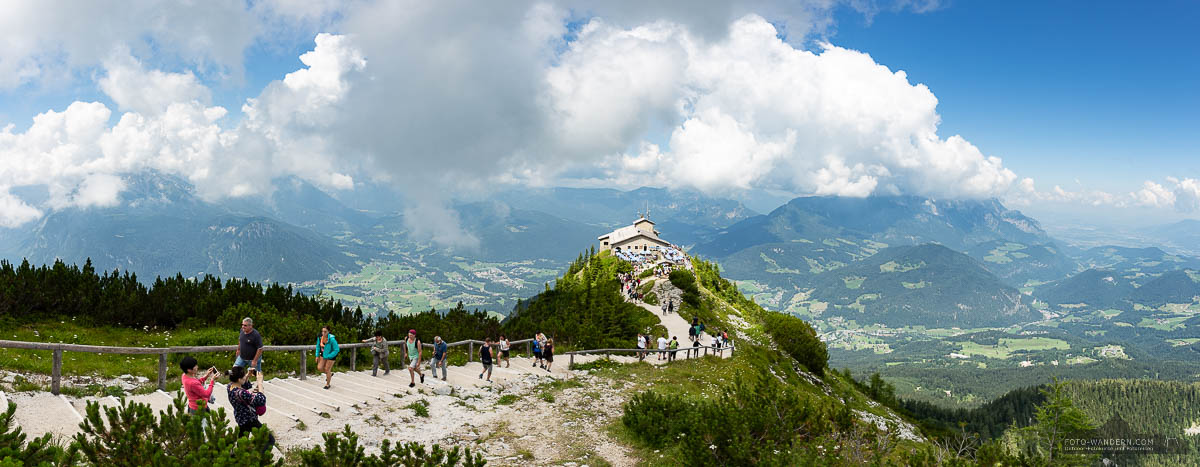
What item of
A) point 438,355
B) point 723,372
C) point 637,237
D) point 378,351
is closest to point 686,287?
point 723,372

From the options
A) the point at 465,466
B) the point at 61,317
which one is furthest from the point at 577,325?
the point at 465,466

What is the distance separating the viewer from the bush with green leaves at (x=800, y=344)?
47000mm

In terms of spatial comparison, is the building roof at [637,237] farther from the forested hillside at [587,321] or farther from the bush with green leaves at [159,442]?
the bush with green leaves at [159,442]

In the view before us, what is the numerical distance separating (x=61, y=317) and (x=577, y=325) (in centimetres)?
2391

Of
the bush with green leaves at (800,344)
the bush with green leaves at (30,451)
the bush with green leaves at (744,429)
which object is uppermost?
the bush with green leaves at (30,451)

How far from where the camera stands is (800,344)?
47.6m

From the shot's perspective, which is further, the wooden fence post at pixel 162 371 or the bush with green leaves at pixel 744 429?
the wooden fence post at pixel 162 371

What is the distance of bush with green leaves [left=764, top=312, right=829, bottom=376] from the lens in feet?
154

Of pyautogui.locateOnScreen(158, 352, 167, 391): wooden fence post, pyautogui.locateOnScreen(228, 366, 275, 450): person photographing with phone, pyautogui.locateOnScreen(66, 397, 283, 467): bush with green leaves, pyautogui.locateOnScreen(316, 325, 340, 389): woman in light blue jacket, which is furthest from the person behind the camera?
pyautogui.locateOnScreen(316, 325, 340, 389): woman in light blue jacket

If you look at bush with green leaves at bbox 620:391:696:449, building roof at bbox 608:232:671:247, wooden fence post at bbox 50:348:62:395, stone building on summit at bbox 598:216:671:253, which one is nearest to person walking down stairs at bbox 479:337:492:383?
bush with green leaves at bbox 620:391:696:449

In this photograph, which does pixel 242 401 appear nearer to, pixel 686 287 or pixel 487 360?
pixel 487 360

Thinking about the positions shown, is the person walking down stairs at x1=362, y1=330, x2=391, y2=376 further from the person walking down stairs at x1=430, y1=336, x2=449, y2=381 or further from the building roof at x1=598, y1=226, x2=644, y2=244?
the building roof at x1=598, y1=226, x2=644, y2=244

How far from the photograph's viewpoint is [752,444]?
372 inches

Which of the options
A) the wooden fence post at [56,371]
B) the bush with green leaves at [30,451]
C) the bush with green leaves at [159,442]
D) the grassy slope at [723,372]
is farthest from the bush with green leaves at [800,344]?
the bush with green leaves at [30,451]
